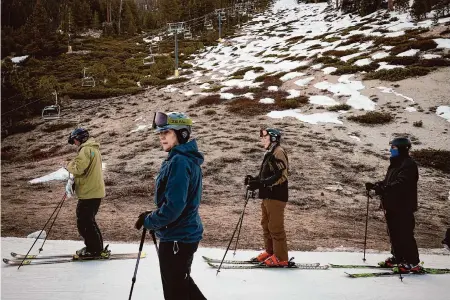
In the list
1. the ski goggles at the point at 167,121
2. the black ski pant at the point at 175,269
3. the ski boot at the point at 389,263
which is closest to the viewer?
the black ski pant at the point at 175,269

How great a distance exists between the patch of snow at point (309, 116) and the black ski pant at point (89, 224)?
1638 centimetres

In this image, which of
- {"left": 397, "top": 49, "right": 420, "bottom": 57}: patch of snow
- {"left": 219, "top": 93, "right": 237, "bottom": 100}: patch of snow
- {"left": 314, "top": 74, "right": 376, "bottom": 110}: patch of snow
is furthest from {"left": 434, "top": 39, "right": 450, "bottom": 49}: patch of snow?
{"left": 219, "top": 93, "right": 237, "bottom": 100}: patch of snow

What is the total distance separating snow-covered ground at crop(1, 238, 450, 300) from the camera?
4.76m

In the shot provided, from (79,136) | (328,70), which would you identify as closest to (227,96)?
(328,70)

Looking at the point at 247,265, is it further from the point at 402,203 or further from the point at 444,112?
the point at 444,112

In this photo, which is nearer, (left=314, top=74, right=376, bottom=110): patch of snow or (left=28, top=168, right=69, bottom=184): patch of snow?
(left=28, top=168, right=69, bottom=184): patch of snow

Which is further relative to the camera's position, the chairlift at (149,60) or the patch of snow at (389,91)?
the chairlift at (149,60)

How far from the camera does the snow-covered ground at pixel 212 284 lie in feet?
15.6

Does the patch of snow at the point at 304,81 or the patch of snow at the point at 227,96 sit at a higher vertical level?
the patch of snow at the point at 304,81

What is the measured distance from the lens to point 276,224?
550 cm

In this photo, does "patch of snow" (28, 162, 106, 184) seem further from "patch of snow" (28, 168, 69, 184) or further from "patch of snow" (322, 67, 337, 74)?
"patch of snow" (322, 67, 337, 74)

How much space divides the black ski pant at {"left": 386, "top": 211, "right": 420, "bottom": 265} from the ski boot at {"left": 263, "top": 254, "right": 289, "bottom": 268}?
189 cm

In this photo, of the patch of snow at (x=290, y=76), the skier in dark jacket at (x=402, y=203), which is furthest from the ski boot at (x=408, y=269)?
the patch of snow at (x=290, y=76)

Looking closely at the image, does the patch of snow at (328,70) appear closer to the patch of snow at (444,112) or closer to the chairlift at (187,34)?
the patch of snow at (444,112)
